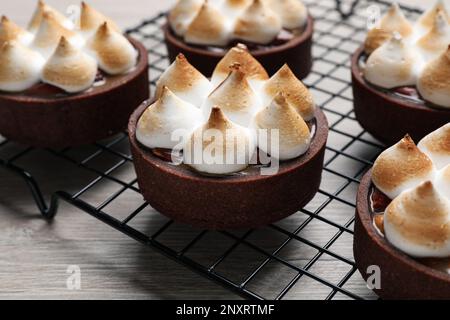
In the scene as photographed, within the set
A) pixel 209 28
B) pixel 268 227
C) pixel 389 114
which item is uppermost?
pixel 209 28

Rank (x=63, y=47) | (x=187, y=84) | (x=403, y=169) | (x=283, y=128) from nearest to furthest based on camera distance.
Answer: (x=403, y=169) < (x=283, y=128) < (x=187, y=84) < (x=63, y=47)

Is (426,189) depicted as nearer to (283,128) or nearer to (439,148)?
(439,148)

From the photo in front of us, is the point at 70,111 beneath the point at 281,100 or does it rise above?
beneath

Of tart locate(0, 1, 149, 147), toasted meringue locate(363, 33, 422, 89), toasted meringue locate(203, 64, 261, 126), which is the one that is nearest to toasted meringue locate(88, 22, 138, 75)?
tart locate(0, 1, 149, 147)

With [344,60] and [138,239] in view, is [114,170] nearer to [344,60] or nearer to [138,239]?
[138,239]

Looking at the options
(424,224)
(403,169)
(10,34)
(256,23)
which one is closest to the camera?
(424,224)

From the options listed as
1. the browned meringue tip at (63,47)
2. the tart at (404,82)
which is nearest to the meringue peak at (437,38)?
the tart at (404,82)

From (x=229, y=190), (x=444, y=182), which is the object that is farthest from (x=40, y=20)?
(x=444, y=182)
